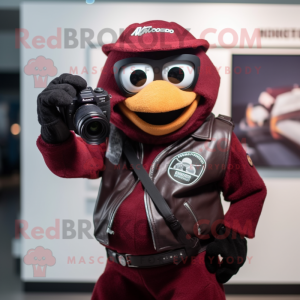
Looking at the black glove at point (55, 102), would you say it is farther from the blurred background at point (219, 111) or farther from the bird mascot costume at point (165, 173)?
the blurred background at point (219, 111)

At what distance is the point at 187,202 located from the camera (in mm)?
958

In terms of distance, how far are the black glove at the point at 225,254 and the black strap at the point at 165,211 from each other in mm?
52

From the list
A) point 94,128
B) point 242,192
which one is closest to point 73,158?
point 94,128

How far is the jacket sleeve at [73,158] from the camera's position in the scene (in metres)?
0.90

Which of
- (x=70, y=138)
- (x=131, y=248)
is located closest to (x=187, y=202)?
(x=131, y=248)

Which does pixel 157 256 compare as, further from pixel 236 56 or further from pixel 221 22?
pixel 221 22

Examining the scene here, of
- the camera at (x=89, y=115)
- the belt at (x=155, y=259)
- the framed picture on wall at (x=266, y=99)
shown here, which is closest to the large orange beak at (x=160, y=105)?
the camera at (x=89, y=115)

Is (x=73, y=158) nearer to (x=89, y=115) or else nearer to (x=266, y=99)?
(x=89, y=115)

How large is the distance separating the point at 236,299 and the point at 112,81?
164 cm

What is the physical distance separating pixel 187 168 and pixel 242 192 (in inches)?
8.4

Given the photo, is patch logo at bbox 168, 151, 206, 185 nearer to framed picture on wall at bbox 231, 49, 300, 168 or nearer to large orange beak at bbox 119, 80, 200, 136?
large orange beak at bbox 119, 80, 200, 136

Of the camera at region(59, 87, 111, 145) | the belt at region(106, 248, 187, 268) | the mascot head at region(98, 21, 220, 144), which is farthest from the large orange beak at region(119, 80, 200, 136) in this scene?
the belt at region(106, 248, 187, 268)

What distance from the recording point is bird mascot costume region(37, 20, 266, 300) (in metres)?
0.93

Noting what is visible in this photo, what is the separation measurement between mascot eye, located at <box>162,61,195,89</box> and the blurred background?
92 cm
